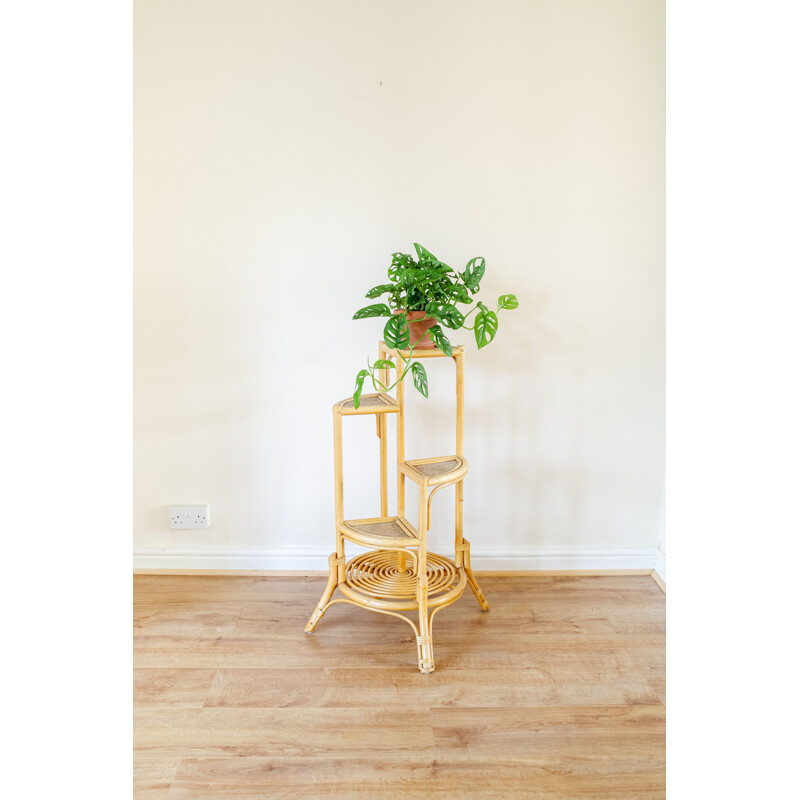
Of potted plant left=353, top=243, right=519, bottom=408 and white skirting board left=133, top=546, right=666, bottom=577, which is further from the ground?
potted plant left=353, top=243, right=519, bottom=408

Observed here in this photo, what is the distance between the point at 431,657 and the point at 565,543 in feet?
3.04

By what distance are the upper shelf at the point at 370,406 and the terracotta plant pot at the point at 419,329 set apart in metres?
0.21

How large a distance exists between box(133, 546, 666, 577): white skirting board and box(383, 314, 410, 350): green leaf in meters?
1.01

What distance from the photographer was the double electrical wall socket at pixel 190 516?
2.81 metres

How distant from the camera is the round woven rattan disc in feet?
7.60

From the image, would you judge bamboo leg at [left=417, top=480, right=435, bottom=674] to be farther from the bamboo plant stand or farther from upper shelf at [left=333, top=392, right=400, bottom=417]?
upper shelf at [left=333, top=392, right=400, bottom=417]

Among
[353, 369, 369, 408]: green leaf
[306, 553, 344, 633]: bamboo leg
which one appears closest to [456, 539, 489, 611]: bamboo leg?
[306, 553, 344, 633]: bamboo leg

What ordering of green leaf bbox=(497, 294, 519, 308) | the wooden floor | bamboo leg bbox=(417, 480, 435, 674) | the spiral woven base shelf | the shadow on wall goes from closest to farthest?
the wooden floor → bamboo leg bbox=(417, 480, 435, 674) → the spiral woven base shelf → green leaf bbox=(497, 294, 519, 308) → the shadow on wall

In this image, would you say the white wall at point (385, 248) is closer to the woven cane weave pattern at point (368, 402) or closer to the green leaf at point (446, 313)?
the woven cane weave pattern at point (368, 402)

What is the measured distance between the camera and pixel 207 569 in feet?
9.32

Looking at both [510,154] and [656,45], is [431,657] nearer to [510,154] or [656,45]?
[510,154]

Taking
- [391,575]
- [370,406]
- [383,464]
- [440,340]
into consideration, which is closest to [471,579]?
[391,575]

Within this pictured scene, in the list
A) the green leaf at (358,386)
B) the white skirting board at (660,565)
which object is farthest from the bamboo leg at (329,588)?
the white skirting board at (660,565)
